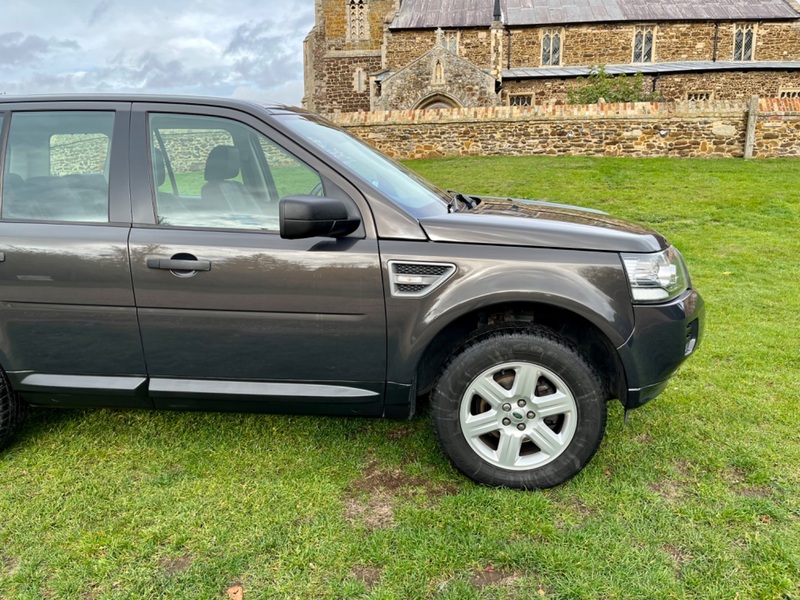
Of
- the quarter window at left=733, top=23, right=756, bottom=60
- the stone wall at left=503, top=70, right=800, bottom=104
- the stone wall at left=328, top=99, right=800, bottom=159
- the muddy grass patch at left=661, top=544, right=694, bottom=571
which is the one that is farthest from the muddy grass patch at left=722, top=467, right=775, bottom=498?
the quarter window at left=733, top=23, right=756, bottom=60

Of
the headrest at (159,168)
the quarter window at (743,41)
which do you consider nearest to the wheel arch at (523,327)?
the headrest at (159,168)

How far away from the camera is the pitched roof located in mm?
29953

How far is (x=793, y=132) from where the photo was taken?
51.2ft

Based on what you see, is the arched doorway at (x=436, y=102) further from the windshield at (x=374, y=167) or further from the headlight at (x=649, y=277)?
the headlight at (x=649, y=277)

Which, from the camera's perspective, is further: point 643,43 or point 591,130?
point 643,43

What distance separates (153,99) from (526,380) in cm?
234

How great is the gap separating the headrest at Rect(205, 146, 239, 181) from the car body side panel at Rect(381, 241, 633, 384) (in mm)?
974

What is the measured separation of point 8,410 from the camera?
10.3 ft

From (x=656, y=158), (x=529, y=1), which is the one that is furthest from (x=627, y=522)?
(x=529, y=1)

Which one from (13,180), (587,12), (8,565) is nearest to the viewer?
(8,565)

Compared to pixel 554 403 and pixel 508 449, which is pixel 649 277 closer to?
pixel 554 403

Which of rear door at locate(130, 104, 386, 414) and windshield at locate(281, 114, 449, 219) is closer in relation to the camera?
rear door at locate(130, 104, 386, 414)

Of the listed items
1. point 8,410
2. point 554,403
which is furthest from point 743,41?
point 8,410

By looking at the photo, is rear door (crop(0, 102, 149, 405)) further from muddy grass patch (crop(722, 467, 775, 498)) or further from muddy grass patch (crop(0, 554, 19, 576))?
muddy grass patch (crop(722, 467, 775, 498))
